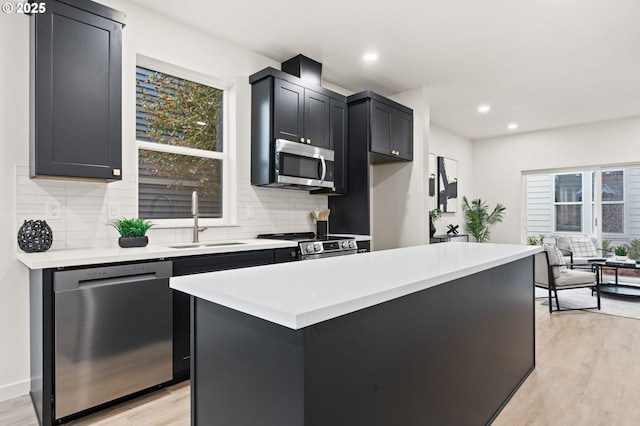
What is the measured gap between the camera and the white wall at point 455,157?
21.7ft

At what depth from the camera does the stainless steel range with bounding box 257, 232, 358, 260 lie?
3316 mm

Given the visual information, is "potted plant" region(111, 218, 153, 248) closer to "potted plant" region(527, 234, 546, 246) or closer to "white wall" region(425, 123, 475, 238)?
"white wall" region(425, 123, 475, 238)

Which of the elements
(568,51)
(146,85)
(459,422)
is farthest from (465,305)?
(568,51)

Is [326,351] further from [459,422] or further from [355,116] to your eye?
[355,116]

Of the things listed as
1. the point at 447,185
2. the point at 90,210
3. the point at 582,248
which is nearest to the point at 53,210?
the point at 90,210

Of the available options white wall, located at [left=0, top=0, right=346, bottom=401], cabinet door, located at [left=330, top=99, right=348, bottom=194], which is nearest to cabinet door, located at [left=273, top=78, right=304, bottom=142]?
white wall, located at [left=0, top=0, right=346, bottom=401]

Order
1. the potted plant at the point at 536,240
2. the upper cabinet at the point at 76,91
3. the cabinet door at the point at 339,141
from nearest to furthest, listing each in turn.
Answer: the upper cabinet at the point at 76,91 < the cabinet door at the point at 339,141 < the potted plant at the point at 536,240

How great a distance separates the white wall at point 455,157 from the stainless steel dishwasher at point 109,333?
492 centimetres

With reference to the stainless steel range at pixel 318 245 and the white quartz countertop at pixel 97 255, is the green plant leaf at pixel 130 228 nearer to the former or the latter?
the white quartz countertop at pixel 97 255

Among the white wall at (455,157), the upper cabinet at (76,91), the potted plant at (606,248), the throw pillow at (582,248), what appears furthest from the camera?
the white wall at (455,157)

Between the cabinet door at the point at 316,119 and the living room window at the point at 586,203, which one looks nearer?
the cabinet door at the point at 316,119

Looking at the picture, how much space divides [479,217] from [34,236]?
6949mm

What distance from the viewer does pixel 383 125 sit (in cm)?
440

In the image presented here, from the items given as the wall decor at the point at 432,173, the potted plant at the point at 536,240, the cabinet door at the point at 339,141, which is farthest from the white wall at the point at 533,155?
the cabinet door at the point at 339,141
